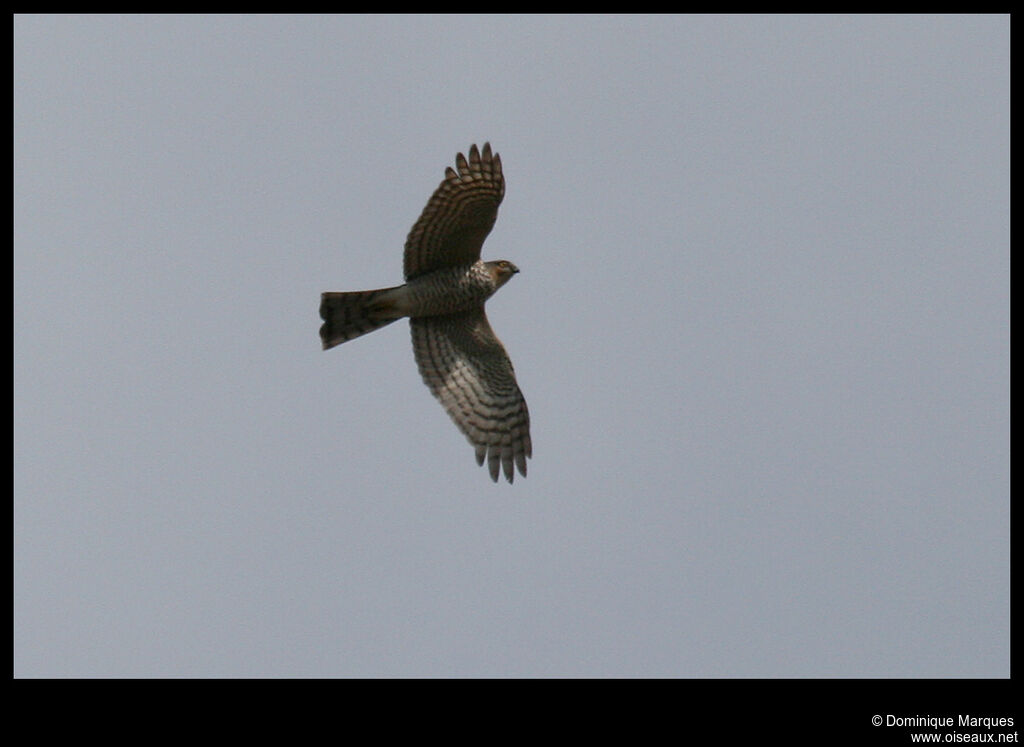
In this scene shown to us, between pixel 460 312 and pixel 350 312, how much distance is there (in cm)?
108

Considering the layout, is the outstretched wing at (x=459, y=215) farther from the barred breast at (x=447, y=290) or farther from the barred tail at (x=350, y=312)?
the barred tail at (x=350, y=312)

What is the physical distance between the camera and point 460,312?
15859 millimetres

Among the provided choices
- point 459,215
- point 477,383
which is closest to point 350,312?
point 459,215

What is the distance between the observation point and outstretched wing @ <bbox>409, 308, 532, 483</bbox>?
15938 mm

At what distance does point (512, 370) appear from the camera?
1619 centimetres

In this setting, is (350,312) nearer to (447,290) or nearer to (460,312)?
(447,290)
